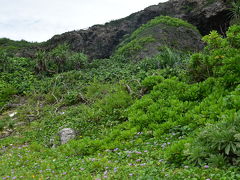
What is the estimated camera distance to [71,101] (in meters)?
13.6

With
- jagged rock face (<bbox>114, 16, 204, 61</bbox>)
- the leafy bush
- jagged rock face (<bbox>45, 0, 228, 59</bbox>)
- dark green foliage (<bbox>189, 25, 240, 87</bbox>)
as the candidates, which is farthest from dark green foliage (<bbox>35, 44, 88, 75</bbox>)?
the leafy bush

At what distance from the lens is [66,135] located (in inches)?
331

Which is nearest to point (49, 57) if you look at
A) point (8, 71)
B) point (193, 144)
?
point (8, 71)

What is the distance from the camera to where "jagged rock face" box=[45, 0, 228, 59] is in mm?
29828

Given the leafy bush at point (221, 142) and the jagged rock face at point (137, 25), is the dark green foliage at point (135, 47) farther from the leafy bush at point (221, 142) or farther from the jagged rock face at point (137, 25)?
the leafy bush at point (221, 142)

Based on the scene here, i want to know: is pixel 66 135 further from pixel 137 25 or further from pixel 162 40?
pixel 137 25

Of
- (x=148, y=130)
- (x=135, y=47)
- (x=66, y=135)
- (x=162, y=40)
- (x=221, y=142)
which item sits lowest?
(x=66, y=135)

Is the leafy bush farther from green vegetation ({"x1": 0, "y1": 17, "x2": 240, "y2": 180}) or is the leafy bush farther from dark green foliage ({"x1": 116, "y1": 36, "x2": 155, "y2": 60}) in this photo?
dark green foliage ({"x1": 116, "y1": 36, "x2": 155, "y2": 60})

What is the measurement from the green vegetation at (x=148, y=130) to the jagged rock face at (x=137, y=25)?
17.5 meters

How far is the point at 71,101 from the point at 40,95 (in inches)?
139

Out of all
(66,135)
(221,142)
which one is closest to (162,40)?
(66,135)

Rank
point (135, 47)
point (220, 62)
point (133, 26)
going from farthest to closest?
point (133, 26)
point (135, 47)
point (220, 62)

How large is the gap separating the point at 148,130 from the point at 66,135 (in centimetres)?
286

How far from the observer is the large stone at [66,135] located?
8216mm
